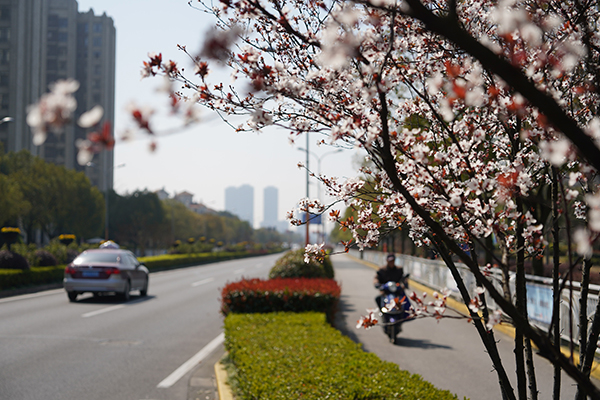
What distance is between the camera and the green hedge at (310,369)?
454cm

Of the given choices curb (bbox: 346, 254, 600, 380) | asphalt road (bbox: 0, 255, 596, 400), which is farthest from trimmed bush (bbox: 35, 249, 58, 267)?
curb (bbox: 346, 254, 600, 380)

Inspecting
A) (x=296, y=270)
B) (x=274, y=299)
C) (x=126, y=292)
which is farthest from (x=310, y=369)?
(x=126, y=292)

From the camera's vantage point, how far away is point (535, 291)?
34.3ft

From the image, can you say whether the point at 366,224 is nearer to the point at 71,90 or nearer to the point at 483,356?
the point at 71,90

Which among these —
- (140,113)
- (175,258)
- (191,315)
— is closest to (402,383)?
(140,113)

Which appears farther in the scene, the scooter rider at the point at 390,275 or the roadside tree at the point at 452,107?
the scooter rider at the point at 390,275

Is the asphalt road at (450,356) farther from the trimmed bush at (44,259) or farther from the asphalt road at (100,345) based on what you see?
the trimmed bush at (44,259)

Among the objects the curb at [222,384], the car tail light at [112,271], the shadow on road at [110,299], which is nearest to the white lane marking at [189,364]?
the curb at [222,384]

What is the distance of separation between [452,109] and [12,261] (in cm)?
1998

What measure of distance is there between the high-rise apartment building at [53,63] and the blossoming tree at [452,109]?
3049 inches

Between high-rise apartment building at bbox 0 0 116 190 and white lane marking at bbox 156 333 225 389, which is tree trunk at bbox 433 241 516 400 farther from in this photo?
high-rise apartment building at bbox 0 0 116 190

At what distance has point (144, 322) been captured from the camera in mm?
11969

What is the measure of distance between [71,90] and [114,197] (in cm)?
7686

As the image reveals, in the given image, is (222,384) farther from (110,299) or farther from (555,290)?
(110,299)
